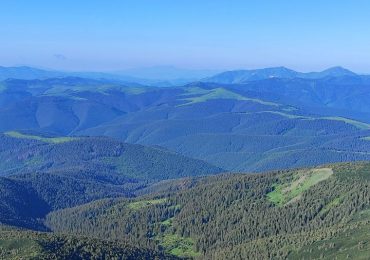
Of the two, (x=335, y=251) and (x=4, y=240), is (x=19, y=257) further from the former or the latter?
(x=335, y=251)

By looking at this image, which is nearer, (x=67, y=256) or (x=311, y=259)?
(x=67, y=256)

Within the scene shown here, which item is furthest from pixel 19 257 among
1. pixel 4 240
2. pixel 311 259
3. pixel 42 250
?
pixel 311 259

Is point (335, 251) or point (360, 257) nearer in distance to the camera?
point (360, 257)

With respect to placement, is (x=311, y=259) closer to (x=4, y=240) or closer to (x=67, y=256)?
(x=67, y=256)

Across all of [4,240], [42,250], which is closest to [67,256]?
[42,250]

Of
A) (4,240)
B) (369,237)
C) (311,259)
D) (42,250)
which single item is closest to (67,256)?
(42,250)

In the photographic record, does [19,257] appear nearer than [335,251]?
Yes

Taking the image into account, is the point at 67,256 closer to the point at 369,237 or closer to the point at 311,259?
the point at 311,259
